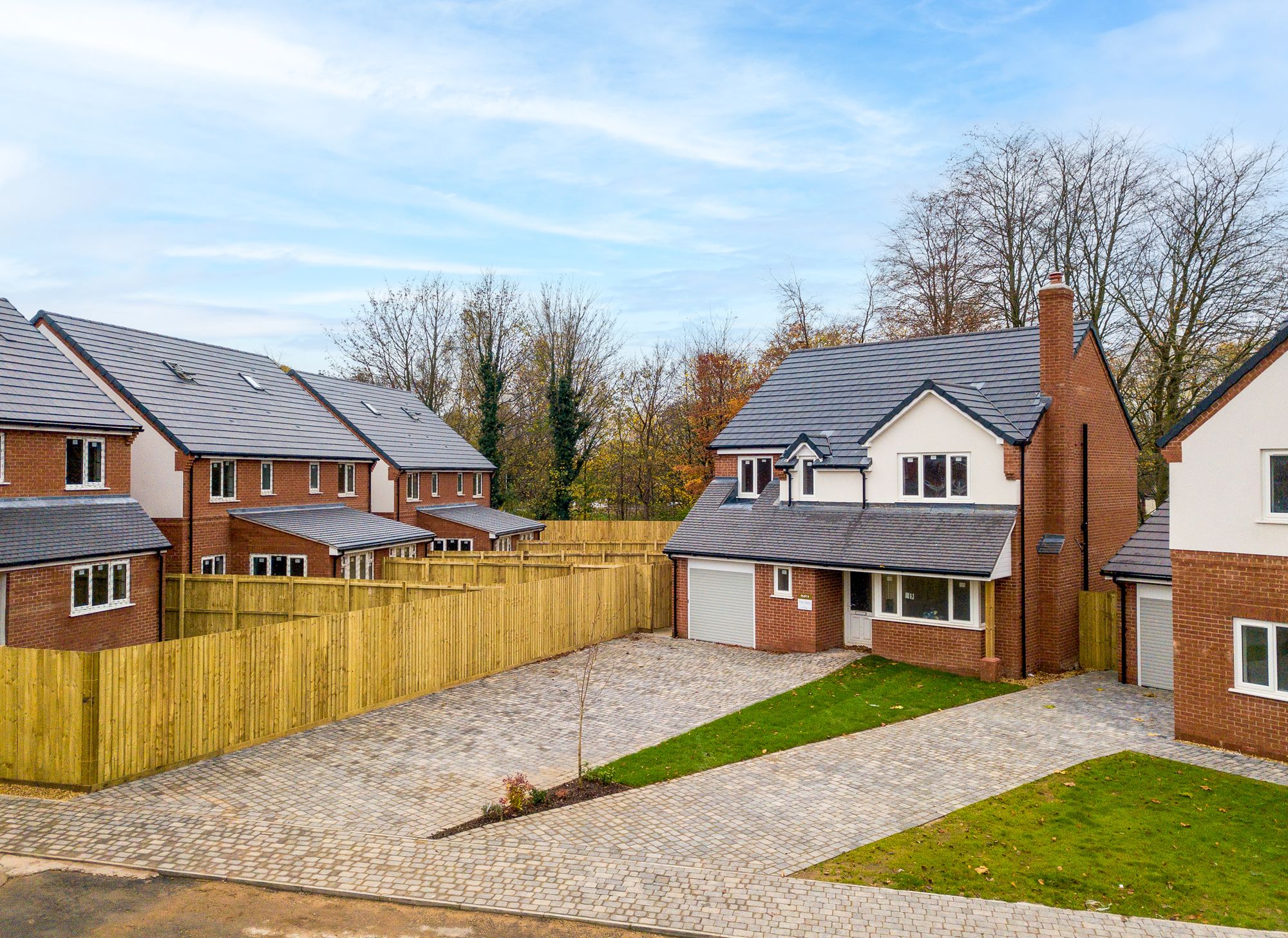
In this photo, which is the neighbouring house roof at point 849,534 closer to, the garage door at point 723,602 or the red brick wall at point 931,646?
the garage door at point 723,602

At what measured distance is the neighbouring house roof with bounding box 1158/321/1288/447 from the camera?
13.3 m

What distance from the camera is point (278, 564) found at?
26469 millimetres

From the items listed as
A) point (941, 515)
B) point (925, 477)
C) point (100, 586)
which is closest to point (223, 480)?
point (100, 586)

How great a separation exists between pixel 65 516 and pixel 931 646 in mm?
20859

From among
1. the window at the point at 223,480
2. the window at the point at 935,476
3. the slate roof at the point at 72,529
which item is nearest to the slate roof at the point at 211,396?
the window at the point at 223,480

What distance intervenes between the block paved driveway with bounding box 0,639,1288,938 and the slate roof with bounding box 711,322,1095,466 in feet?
31.2

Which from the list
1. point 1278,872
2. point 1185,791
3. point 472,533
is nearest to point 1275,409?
point 1185,791

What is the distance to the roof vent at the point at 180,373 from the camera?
2848 cm

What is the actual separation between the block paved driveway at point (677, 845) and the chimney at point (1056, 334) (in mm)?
9736

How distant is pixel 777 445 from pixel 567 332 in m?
34.9

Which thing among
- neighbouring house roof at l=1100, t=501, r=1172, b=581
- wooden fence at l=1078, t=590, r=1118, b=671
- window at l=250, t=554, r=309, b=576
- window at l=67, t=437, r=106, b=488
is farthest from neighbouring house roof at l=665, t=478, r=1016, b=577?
window at l=67, t=437, r=106, b=488

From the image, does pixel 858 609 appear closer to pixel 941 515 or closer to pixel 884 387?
pixel 941 515

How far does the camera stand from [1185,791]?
480 inches

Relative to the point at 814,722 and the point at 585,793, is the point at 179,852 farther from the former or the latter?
the point at 814,722
